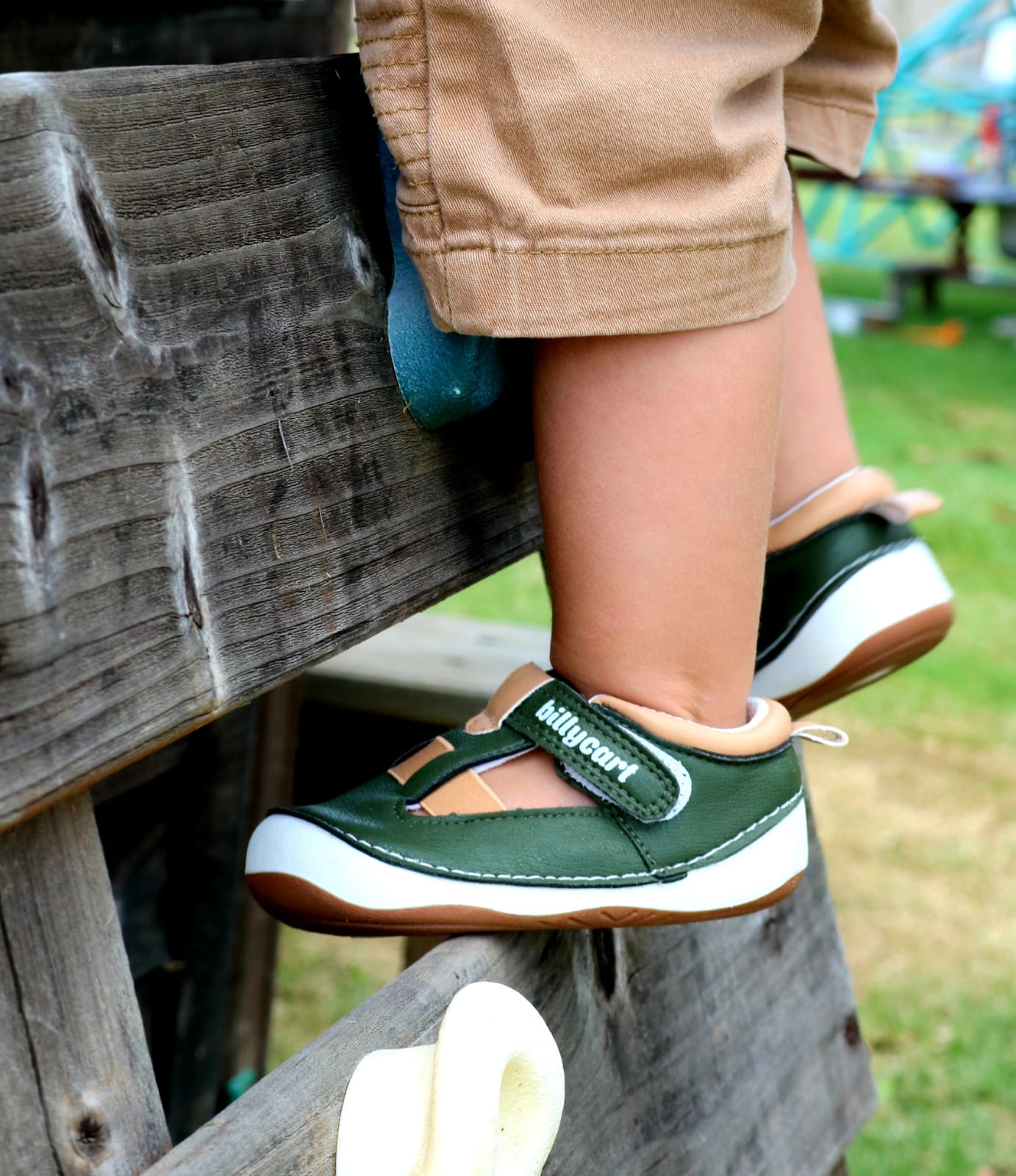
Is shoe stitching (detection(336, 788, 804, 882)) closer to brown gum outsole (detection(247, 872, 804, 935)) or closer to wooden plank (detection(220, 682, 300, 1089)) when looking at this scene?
brown gum outsole (detection(247, 872, 804, 935))

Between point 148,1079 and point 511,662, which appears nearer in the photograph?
point 148,1079

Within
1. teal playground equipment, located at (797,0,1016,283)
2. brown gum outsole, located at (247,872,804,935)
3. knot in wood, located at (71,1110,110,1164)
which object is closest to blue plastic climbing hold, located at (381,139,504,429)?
brown gum outsole, located at (247,872,804,935)

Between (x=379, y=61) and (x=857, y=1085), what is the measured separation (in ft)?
2.96

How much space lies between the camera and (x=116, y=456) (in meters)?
0.53

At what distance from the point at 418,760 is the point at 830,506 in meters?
0.37

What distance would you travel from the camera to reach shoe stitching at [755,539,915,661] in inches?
36.3

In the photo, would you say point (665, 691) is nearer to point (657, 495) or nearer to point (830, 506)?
point (657, 495)

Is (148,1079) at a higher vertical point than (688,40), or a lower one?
lower

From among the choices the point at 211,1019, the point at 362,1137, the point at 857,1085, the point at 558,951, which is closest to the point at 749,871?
the point at 558,951

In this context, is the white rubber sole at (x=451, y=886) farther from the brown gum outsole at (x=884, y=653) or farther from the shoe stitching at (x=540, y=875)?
the brown gum outsole at (x=884, y=653)

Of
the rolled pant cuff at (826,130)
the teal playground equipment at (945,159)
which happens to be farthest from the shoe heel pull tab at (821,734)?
the teal playground equipment at (945,159)

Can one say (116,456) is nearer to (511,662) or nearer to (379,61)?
(379,61)

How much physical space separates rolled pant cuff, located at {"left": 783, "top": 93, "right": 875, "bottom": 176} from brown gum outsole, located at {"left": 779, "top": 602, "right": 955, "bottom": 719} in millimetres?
314

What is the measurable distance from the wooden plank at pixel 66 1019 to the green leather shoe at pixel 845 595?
1.66 ft
